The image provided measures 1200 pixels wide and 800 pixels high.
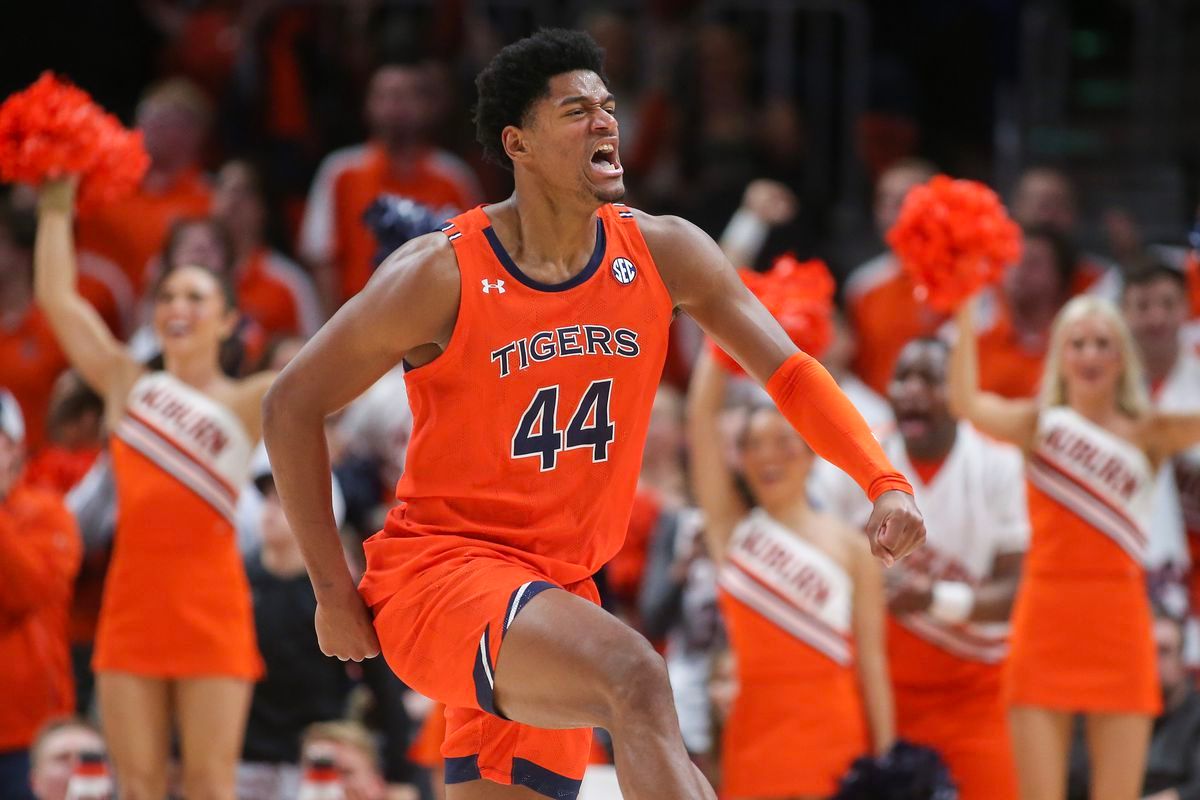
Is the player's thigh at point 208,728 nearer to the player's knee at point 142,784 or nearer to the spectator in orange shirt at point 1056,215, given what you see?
the player's knee at point 142,784

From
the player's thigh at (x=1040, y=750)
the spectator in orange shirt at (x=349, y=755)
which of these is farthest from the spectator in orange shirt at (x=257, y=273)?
the player's thigh at (x=1040, y=750)

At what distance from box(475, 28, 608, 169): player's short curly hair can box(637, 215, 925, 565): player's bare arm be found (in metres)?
0.36

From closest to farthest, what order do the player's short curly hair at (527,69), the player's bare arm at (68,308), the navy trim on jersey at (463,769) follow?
the player's short curly hair at (527,69) < the navy trim on jersey at (463,769) < the player's bare arm at (68,308)

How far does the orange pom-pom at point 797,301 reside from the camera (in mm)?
6031

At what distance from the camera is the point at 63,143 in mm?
6020

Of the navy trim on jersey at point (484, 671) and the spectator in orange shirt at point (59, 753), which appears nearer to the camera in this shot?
the navy trim on jersey at point (484, 671)

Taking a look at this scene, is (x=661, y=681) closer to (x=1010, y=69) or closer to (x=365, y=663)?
(x=365, y=663)

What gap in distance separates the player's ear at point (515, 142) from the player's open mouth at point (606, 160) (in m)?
0.15

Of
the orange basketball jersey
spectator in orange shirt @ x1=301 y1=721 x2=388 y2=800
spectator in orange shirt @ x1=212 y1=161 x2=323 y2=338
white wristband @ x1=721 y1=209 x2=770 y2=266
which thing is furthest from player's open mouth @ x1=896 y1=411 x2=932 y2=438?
spectator in orange shirt @ x1=212 y1=161 x2=323 y2=338

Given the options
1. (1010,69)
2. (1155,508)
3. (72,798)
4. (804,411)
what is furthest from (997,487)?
(1010,69)

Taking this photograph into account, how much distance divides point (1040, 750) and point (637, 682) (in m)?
2.83

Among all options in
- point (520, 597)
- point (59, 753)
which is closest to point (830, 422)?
point (520, 597)

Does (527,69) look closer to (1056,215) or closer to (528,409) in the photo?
(528,409)

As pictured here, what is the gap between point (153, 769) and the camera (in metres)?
5.93
